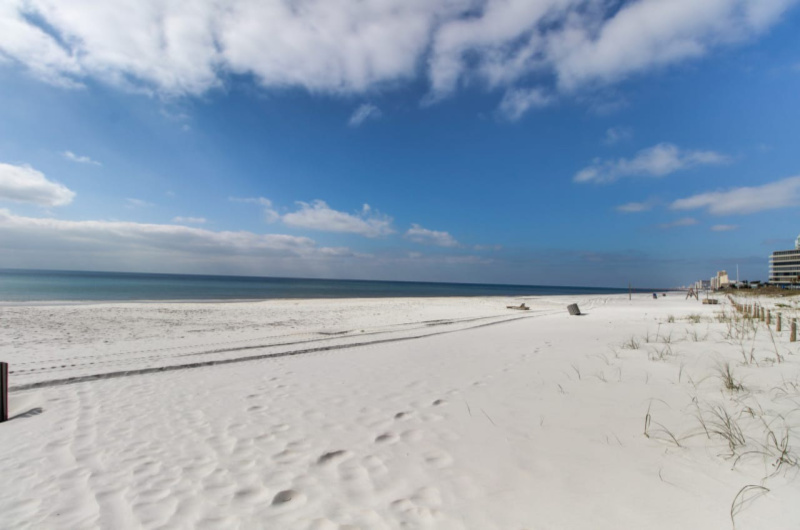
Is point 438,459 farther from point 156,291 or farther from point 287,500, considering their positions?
point 156,291

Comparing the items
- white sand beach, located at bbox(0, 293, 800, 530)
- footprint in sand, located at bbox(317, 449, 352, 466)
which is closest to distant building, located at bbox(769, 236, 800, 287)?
white sand beach, located at bbox(0, 293, 800, 530)

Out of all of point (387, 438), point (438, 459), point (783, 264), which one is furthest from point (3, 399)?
point (783, 264)

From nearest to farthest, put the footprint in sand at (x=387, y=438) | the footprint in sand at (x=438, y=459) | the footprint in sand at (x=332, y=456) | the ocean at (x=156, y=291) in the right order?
the footprint in sand at (x=438, y=459), the footprint in sand at (x=332, y=456), the footprint in sand at (x=387, y=438), the ocean at (x=156, y=291)

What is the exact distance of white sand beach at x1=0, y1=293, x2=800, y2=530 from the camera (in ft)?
9.25

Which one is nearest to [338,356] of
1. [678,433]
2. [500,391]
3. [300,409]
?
[300,409]

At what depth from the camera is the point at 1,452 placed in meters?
3.90

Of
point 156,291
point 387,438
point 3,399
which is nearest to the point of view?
point 387,438

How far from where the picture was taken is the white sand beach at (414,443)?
282 centimetres

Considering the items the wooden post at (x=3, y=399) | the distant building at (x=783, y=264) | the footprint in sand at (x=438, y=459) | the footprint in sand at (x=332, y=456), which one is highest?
the distant building at (x=783, y=264)

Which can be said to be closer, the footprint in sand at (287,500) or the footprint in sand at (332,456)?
the footprint in sand at (287,500)

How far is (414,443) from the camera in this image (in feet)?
13.2

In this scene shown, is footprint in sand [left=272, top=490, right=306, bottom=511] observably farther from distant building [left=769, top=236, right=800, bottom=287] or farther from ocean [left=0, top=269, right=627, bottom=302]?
distant building [left=769, top=236, right=800, bottom=287]

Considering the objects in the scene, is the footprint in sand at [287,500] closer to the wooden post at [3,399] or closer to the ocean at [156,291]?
the wooden post at [3,399]

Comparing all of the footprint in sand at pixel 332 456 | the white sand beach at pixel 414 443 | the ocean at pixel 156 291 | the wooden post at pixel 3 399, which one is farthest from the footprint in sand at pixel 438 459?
the ocean at pixel 156 291
